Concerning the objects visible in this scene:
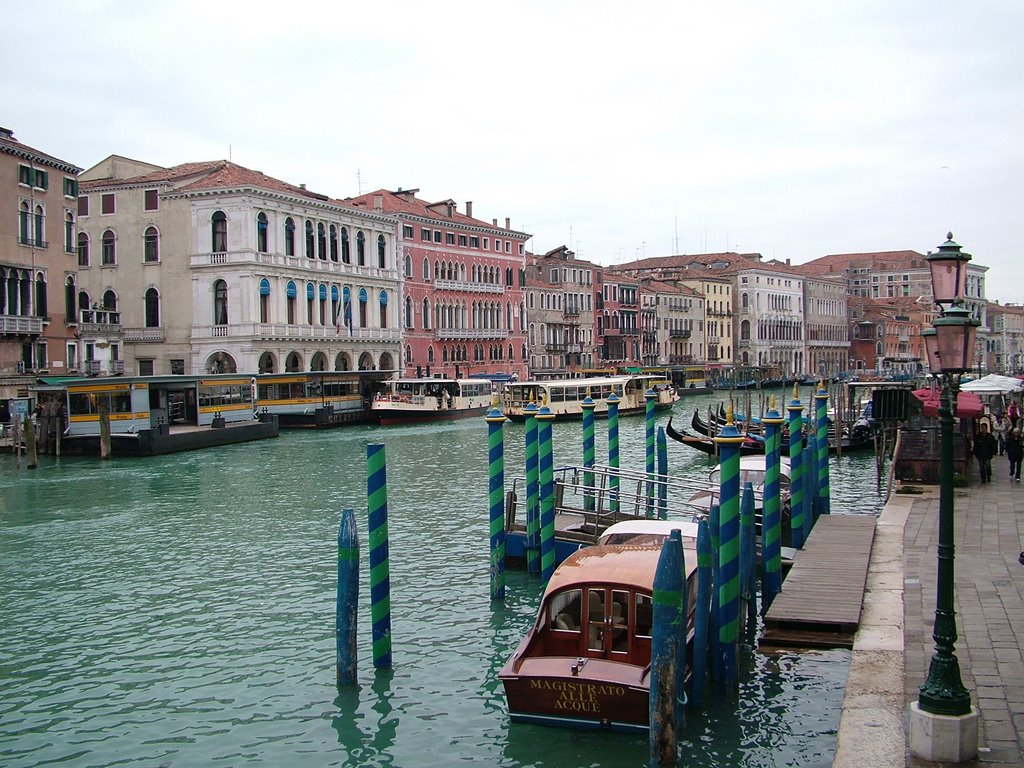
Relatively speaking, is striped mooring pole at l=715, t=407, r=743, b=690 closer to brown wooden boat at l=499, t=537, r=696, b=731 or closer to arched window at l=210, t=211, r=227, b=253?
brown wooden boat at l=499, t=537, r=696, b=731

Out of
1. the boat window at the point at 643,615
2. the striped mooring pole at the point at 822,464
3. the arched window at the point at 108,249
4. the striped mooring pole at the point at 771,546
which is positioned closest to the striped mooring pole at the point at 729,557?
the boat window at the point at 643,615

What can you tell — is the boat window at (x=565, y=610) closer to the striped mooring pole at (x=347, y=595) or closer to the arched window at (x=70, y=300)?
the striped mooring pole at (x=347, y=595)

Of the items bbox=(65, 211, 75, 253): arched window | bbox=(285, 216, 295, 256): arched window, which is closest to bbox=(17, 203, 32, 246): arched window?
bbox=(65, 211, 75, 253): arched window

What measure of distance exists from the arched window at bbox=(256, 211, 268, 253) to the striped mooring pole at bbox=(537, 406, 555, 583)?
1053 inches

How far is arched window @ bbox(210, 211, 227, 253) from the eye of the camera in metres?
36.0

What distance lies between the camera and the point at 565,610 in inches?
290

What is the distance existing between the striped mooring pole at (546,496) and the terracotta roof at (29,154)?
22.0 metres

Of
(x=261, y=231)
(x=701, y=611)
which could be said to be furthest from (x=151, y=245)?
(x=701, y=611)

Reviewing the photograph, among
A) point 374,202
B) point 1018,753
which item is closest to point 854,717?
point 1018,753

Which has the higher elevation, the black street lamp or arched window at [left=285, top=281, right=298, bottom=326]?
arched window at [left=285, top=281, right=298, bottom=326]

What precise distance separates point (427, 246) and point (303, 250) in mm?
9173

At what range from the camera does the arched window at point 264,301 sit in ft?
119

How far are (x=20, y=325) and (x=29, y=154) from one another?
4.81 m

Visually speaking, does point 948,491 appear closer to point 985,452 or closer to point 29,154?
point 985,452
